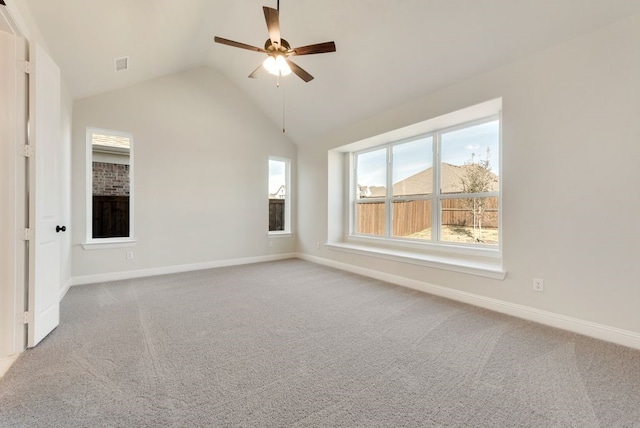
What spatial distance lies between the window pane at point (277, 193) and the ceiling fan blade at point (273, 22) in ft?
11.5

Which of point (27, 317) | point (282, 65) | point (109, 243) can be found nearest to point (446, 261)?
point (282, 65)

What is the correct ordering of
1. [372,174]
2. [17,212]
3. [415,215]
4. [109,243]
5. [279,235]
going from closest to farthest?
[17,212] → [109,243] → [415,215] → [372,174] → [279,235]

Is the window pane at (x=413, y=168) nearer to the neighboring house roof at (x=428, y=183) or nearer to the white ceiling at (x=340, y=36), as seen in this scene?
the neighboring house roof at (x=428, y=183)

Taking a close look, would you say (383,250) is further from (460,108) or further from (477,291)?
(460,108)

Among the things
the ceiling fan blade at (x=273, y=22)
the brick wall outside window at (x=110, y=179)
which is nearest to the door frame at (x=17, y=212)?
the ceiling fan blade at (x=273, y=22)

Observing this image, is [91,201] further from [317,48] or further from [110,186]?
[317,48]

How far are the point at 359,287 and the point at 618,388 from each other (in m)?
2.50

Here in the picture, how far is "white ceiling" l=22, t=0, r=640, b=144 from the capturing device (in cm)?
237

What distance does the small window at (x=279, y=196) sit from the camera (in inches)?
231

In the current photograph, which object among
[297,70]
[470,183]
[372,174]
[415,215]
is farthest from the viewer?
[372,174]

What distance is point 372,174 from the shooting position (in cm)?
502

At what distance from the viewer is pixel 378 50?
319cm

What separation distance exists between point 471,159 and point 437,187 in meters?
0.57

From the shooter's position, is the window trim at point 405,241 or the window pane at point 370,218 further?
Result: the window pane at point 370,218
